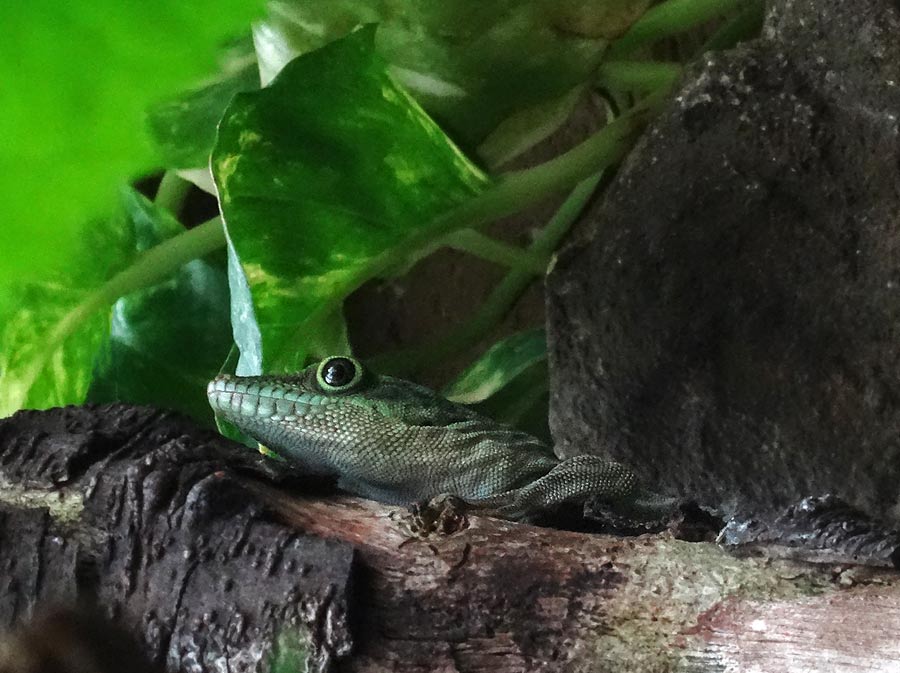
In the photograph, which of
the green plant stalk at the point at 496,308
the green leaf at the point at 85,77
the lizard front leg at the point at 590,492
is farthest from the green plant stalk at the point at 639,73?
the green leaf at the point at 85,77

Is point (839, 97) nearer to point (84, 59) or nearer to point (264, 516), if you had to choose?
point (264, 516)

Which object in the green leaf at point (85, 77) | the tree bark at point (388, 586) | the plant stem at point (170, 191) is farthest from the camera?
the plant stem at point (170, 191)

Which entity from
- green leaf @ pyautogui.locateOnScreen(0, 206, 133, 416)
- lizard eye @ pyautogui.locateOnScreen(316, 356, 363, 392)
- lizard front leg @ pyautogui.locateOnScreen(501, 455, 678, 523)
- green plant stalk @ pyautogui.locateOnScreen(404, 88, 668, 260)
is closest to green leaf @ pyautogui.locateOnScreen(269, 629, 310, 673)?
lizard front leg @ pyautogui.locateOnScreen(501, 455, 678, 523)

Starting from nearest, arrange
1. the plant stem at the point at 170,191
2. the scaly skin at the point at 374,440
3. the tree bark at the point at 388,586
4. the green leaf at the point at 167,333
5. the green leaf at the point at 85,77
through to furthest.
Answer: the green leaf at the point at 85,77 → the tree bark at the point at 388,586 → the scaly skin at the point at 374,440 → the green leaf at the point at 167,333 → the plant stem at the point at 170,191

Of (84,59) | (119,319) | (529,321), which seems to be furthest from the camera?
(529,321)

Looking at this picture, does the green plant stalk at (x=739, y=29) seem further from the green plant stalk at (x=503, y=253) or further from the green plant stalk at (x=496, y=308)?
the green plant stalk at (x=503, y=253)

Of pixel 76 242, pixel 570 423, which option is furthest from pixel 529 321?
pixel 76 242

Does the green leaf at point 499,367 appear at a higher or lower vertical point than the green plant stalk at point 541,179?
lower
